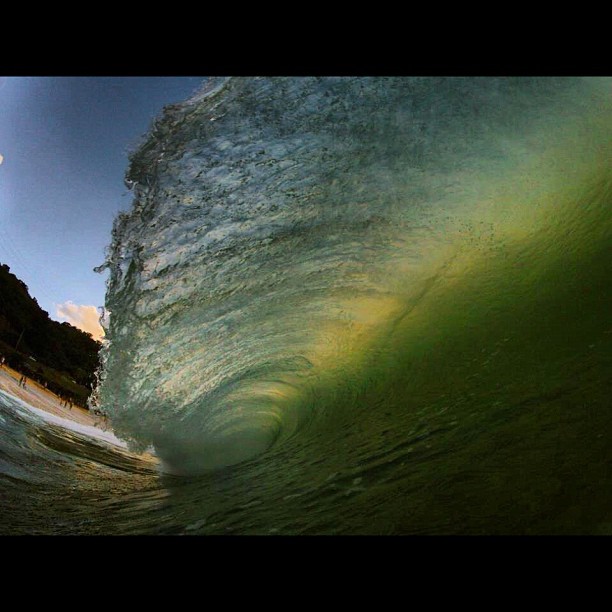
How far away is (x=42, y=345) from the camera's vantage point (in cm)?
1042

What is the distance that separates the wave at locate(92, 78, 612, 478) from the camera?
11.7 feet

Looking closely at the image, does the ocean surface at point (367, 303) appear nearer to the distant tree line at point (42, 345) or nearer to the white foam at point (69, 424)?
the white foam at point (69, 424)

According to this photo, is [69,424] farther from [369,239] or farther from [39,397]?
[369,239]

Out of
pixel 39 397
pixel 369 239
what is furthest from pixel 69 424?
pixel 369 239

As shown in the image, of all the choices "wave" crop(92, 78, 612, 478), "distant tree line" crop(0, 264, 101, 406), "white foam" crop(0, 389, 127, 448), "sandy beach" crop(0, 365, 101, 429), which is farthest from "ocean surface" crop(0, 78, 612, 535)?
"distant tree line" crop(0, 264, 101, 406)

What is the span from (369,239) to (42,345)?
29.5ft

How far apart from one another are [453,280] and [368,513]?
2.97 m

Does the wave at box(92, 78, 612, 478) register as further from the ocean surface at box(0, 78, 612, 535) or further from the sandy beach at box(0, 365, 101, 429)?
the sandy beach at box(0, 365, 101, 429)

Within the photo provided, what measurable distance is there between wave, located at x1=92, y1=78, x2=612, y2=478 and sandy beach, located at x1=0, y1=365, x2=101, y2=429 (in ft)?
11.6

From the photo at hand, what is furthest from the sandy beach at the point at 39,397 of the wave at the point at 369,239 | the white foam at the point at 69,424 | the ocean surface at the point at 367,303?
the wave at the point at 369,239

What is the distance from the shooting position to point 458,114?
389 centimetres

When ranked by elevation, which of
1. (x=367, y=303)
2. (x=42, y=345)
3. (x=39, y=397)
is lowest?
(x=39, y=397)
